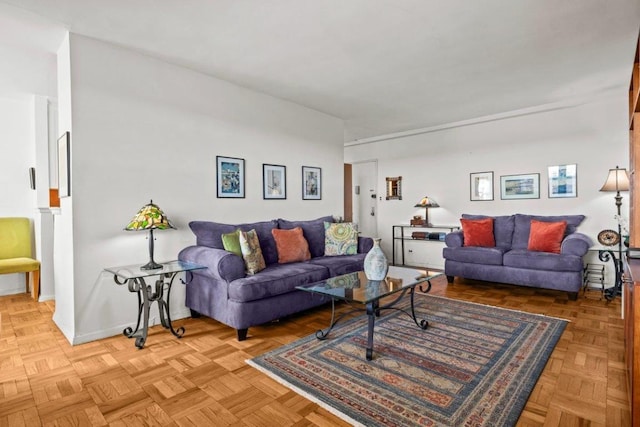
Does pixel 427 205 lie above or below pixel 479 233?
above

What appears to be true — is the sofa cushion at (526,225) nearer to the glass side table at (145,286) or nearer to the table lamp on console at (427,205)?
the table lamp on console at (427,205)

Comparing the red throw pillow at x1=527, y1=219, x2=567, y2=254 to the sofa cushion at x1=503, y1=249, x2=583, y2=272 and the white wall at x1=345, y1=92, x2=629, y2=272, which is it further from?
the white wall at x1=345, y1=92, x2=629, y2=272

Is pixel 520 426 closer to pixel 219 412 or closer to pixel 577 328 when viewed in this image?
pixel 219 412

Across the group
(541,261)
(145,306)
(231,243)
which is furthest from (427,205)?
(145,306)

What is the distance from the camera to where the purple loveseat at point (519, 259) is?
3.85 meters

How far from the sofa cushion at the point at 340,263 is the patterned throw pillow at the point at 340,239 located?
0.42 feet

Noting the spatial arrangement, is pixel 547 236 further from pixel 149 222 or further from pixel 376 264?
pixel 149 222

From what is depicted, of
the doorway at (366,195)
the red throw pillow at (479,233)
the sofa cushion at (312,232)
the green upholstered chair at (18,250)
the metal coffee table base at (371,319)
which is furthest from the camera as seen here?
the doorway at (366,195)

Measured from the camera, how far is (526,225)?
15.2ft

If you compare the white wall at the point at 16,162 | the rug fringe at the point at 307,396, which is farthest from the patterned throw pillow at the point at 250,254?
the white wall at the point at 16,162

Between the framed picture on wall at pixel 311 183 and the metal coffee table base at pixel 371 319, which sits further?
the framed picture on wall at pixel 311 183

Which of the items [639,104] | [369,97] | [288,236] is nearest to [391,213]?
[369,97]

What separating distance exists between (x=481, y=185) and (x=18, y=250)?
648cm

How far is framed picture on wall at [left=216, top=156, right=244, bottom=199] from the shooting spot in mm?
3725
